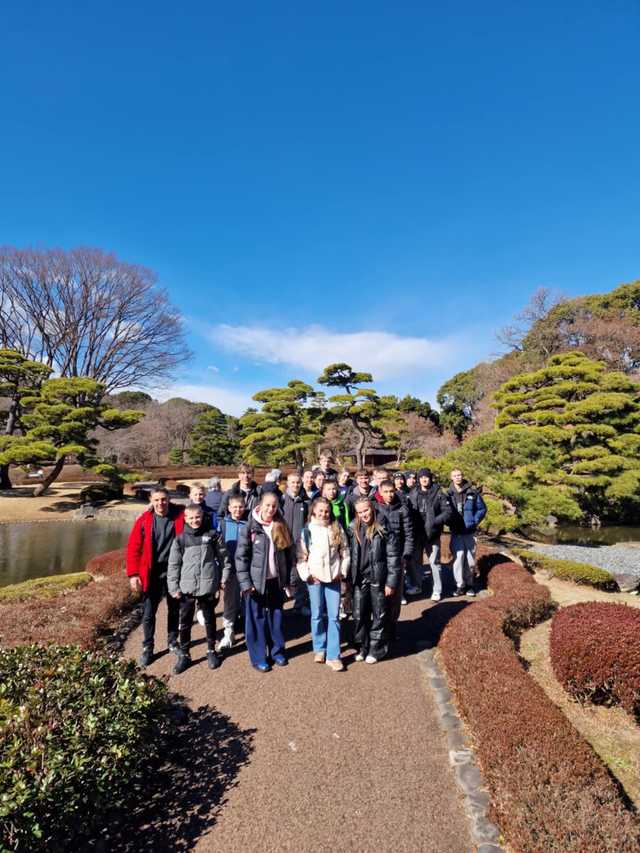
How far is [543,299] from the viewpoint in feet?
86.6

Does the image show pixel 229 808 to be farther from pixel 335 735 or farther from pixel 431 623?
pixel 431 623

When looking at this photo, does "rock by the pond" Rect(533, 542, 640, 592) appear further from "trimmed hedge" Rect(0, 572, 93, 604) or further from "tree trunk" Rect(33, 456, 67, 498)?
"tree trunk" Rect(33, 456, 67, 498)

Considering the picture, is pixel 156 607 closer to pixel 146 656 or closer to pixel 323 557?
pixel 146 656

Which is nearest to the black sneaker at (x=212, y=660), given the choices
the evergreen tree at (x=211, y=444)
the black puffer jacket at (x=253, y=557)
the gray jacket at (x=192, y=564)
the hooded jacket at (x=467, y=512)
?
the gray jacket at (x=192, y=564)

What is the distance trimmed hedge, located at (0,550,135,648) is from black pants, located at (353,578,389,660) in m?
2.97

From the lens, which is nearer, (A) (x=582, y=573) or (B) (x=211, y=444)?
(A) (x=582, y=573)

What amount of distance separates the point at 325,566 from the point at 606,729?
2.63 metres

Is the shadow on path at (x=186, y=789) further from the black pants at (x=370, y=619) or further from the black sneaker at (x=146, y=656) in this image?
the black pants at (x=370, y=619)

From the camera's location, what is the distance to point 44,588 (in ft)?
22.6

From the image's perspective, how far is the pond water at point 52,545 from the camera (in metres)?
10.6

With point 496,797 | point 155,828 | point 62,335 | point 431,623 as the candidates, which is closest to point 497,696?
point 496,797

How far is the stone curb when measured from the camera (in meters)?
2.37

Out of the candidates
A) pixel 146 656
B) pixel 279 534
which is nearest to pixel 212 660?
pixel 146 656

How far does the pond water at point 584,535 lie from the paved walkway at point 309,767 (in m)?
11.0
